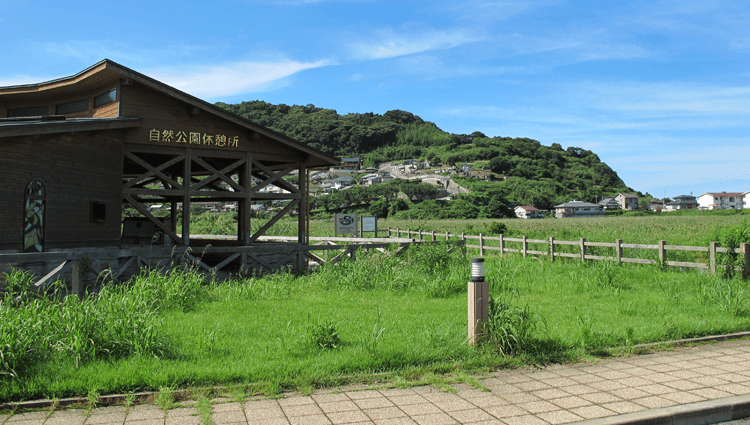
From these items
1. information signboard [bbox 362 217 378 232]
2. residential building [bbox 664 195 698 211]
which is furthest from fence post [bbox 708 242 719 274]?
residential building [bbox 664 195 698 211]

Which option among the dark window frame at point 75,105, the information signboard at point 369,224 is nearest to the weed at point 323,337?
the dark window frame at point 75,105

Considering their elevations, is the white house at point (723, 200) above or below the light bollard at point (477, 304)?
above

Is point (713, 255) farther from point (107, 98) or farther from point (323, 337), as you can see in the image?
point (107, 98)

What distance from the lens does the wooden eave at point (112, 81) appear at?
Result: 12055mm

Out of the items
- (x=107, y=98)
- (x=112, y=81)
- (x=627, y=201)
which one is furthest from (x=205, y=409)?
(x=627, y=201)

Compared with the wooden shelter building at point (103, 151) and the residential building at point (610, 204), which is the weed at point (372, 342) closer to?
the wooden shelter building at point (103, 151)

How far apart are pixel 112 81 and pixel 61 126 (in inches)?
129

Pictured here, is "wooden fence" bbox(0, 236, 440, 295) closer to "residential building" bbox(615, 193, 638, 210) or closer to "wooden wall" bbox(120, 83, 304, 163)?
"wooden wall" bbox(120, 83, 304, 163)

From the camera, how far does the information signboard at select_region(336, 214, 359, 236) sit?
2053 cm

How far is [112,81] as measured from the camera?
12.8 meters

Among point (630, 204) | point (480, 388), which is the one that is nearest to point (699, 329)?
point (480, 388)

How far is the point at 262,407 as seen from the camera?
4094mm

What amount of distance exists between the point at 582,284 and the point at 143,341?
8.67 metres

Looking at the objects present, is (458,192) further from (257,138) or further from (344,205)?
(257,138)
